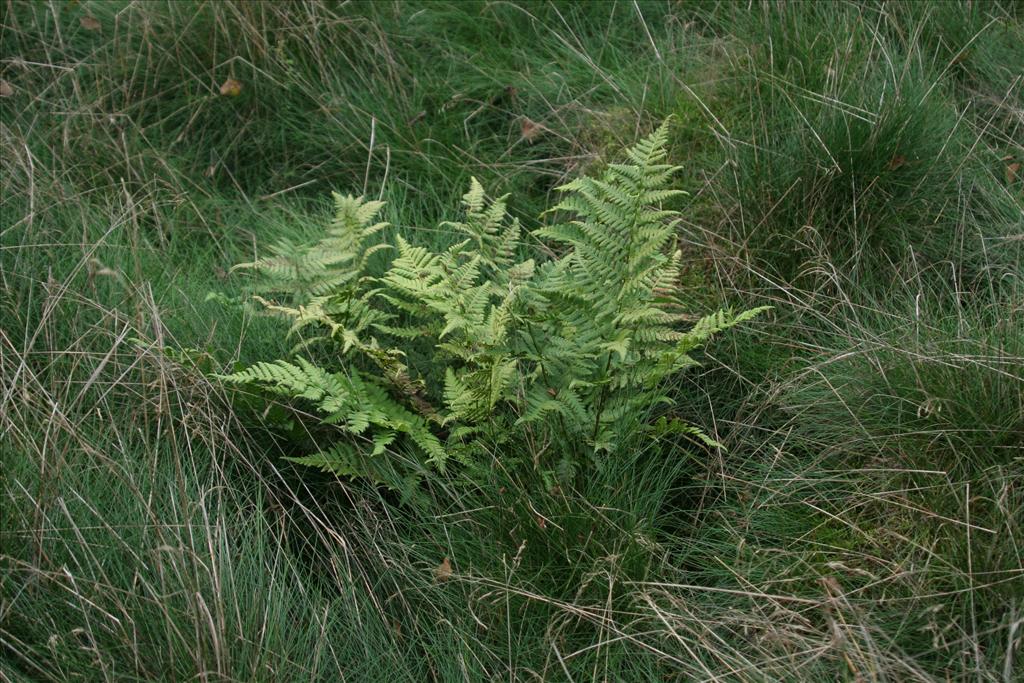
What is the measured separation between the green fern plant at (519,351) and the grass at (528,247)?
16 centimetres

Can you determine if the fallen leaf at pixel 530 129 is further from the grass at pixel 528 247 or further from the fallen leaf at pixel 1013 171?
the fallen leaf at pixel 1013 171

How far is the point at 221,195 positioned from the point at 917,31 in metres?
3.01

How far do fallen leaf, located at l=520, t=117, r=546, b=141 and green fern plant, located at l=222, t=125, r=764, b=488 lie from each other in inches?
39.7

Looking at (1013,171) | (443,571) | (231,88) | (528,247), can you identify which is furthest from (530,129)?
(443,571)

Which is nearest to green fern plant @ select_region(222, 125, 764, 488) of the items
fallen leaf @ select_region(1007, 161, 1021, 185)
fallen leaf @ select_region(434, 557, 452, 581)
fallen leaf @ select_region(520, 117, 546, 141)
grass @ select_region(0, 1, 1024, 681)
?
grass @ select_region(0, 1, 1024, 681)

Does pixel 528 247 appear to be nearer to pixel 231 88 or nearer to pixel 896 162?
pixel 896 162

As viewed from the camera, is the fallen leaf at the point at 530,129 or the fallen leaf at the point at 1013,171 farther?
the fallen leaf at the point at 530,129

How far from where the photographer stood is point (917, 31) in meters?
4.33

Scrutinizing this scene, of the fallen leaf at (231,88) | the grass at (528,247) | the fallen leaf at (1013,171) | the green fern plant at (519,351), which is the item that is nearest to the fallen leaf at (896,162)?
the grass at (528,247)

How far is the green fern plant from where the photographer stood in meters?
3.22

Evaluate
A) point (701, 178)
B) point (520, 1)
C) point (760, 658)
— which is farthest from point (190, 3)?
point (760, 658)

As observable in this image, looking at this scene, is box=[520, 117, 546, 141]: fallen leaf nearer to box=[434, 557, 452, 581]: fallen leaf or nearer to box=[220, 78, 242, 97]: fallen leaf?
box=[220, 78, 242, 97]: fallen leaf

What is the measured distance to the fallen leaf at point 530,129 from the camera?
451cm

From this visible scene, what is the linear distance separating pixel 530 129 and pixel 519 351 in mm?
1447
